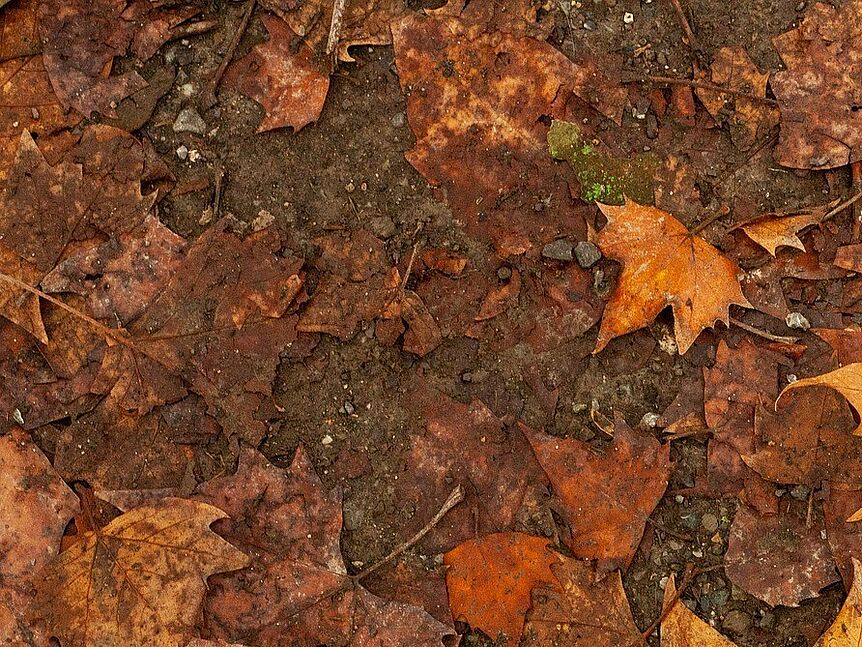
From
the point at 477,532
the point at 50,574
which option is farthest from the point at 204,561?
the point at 477,532

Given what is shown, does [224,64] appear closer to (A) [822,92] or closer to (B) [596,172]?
(B) [596,172]

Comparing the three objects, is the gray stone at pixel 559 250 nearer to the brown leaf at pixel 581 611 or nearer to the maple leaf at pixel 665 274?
the maple leaf at pixel 665 274

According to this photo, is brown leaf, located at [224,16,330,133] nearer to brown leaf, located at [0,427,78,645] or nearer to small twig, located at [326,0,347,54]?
small twig, located at [326,0,347,54]

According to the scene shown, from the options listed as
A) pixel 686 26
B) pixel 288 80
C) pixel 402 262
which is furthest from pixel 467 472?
pixel 686 26

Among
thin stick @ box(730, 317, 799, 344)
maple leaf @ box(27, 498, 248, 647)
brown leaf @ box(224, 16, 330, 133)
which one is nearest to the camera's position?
maple leaf @ box(27, 498, 248, 647)

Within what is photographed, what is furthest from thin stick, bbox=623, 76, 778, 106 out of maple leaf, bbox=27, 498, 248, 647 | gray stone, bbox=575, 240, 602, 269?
maple leaf, bbox=27, 498, 248, 647

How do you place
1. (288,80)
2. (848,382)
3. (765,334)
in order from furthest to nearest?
1. (288,80)
2. (765,334)
3. (848,382)
